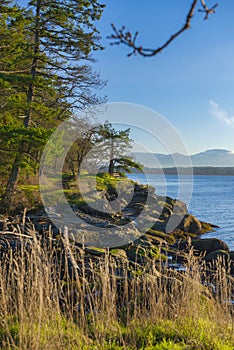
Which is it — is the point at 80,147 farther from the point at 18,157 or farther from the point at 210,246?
the point at 210,246

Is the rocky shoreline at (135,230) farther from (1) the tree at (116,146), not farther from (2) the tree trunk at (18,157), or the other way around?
(1) the tree at (116,146)

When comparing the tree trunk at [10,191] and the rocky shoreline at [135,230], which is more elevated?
the tree trunk at [10,191]

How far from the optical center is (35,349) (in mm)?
3662

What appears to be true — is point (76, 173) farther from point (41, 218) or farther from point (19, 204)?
point (41, 218)

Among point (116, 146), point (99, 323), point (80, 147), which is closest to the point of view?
point (99, 323)

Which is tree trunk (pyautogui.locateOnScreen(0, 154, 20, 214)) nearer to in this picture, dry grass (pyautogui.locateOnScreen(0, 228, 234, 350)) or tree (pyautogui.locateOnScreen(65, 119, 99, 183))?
tree (pyautogui.locateOnScreen(65, 119, 99, 183))

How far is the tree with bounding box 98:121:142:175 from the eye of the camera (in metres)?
21.3

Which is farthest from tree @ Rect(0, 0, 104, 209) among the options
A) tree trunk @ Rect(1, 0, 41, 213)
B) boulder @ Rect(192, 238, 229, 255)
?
boulder @ Rect(192, 238, 229, 255)

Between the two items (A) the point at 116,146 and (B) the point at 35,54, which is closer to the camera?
(B) the point at 35,54

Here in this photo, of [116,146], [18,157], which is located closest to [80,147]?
[116,146]

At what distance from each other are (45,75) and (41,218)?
6586mm

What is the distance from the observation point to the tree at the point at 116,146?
21.3 meters

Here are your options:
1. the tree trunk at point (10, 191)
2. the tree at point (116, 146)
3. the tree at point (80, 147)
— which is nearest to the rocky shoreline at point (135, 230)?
the tree trunk at point (10, 191)

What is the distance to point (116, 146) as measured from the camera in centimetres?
2247
